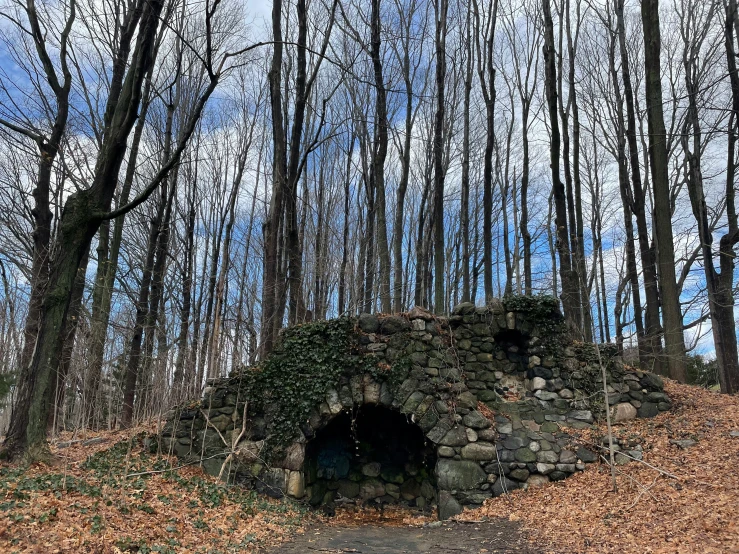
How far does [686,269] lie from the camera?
47.4ft

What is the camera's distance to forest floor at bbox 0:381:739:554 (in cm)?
429

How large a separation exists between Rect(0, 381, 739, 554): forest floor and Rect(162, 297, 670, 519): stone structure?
356 mm

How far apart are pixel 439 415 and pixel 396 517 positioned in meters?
2.12

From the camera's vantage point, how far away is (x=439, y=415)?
796 cm

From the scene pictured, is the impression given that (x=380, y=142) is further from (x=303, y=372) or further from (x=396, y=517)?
(x=396, y=517)

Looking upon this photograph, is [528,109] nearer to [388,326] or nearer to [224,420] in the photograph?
[388,326]

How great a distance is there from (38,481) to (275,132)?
8354 millimetres

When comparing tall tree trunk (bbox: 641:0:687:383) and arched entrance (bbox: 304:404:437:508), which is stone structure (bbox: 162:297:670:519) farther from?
tall tree trunk (bbox: 641:0:687:383)

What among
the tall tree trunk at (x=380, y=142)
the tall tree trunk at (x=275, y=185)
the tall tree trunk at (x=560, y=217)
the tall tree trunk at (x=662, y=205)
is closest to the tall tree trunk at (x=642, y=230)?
the tall tree trunk at (x=662, y=205)

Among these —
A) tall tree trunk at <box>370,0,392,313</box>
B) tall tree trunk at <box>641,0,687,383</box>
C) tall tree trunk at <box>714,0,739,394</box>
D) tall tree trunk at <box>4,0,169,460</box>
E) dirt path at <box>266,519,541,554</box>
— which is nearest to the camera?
dirt path at <box>266,519,541,554</box>

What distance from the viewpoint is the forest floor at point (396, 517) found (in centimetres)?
429

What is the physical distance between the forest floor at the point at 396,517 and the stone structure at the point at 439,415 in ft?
1.17

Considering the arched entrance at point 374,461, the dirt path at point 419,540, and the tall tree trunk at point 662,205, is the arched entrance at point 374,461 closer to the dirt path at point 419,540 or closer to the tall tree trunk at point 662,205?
the dirt path at point 419,540

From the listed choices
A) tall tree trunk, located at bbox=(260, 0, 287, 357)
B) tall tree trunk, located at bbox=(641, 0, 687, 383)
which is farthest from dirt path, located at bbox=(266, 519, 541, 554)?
tall tree trunk, located at bbox=(641, 0, 687, 383)
